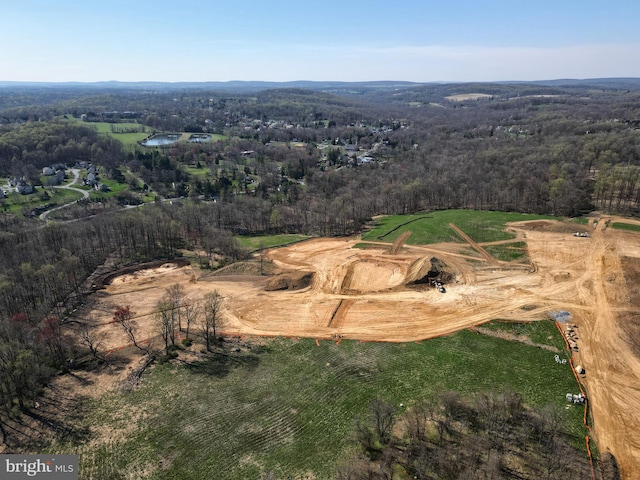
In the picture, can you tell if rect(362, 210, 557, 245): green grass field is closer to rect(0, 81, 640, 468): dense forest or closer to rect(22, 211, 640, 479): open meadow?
rect(22, 211, 640, 479): open meadow

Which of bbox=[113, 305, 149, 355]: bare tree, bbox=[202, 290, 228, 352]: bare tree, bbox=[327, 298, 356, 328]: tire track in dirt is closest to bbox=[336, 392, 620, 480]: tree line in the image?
bbox=[327, 298, 356, 328]: tire track in dirt

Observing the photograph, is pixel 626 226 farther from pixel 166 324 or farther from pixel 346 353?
pixel 166 324

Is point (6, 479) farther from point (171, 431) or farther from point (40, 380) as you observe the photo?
point (40, 380)

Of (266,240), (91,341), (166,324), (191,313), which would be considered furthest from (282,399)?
(266,240)

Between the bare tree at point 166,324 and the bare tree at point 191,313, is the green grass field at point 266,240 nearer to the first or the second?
the bare tree at point 191,313

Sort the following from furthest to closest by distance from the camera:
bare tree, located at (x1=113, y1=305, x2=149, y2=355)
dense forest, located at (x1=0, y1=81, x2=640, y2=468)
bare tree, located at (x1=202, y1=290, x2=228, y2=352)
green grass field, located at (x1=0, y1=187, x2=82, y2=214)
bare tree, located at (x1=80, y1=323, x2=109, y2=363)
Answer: green grass field, located at (x1=0, y1=187, x2=82, y2=214) → dense forest, located at (x1=0, y1=81, x2=640, y2=468) → bare tree, located at (x1=202, y1=290, x2=228, y2=352) → bare tree, located at (x1=113, y1=305, x2=149, y2=355) → bare tree, located at (x1=80, y1=323, x2=109, y2=363)

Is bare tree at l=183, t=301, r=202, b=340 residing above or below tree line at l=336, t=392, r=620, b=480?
A: below

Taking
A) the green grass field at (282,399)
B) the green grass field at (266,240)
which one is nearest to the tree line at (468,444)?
the green grass field at (282,399)
